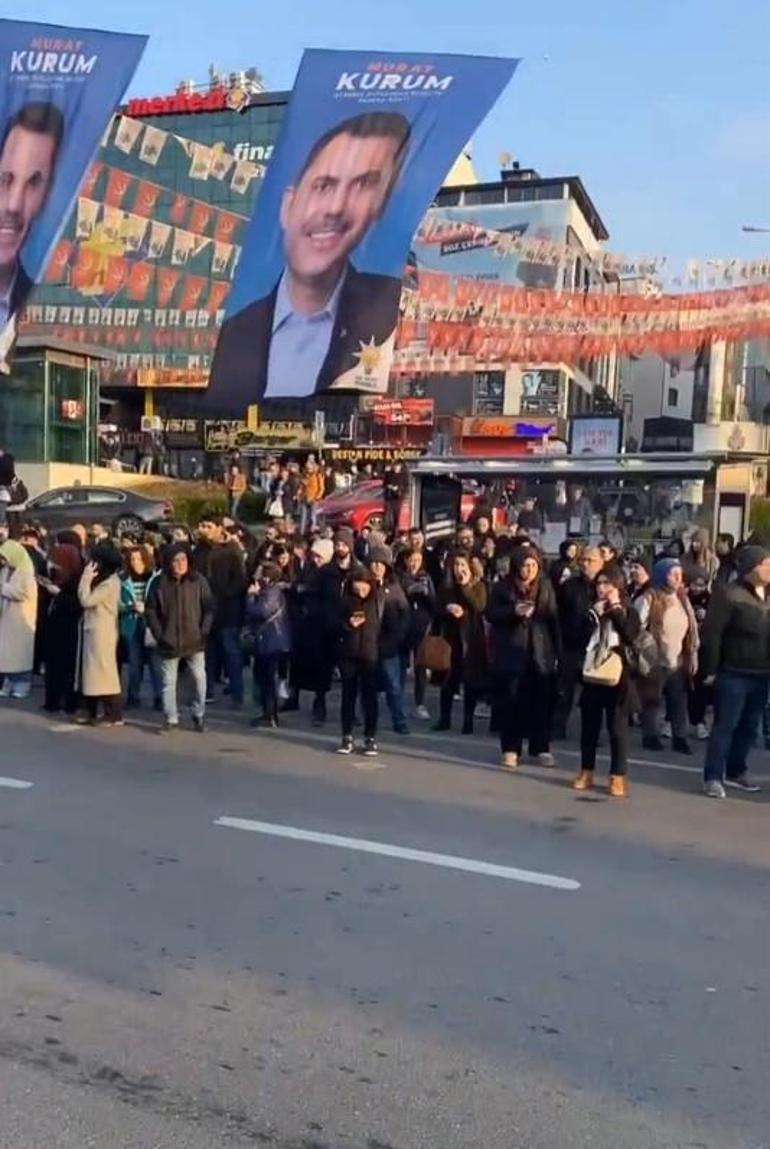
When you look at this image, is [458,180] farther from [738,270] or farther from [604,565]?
[604,565]

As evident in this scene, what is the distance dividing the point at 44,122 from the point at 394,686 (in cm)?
1173

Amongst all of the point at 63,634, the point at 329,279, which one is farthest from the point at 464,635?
the point at 329,279

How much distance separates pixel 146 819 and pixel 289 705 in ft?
14.3

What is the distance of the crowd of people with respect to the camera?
8477 millimetres

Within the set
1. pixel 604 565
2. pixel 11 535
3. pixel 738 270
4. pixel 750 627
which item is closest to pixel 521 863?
pixel 750 627

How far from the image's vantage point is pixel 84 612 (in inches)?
409

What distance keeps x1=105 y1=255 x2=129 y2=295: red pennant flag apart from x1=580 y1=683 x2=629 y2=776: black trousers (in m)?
30.2

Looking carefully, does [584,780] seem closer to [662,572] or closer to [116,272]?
[662,572]

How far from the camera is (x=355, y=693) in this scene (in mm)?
9625

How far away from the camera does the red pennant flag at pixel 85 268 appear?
1390 inches

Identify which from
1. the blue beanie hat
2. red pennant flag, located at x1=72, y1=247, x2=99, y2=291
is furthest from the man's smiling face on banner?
red pennant flag, located at x1=72, y1=247, x2=99, y2=291

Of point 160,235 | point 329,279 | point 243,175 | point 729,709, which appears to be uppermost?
point 243,175

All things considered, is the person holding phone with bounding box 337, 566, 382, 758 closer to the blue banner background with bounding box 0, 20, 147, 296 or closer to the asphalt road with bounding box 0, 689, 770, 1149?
the asphalt road with bounding box 0, 689, 770, 1149

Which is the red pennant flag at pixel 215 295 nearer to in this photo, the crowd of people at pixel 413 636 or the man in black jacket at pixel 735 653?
the crowd of people at pixel 413 636
